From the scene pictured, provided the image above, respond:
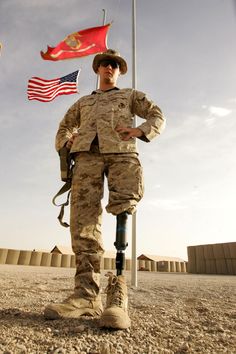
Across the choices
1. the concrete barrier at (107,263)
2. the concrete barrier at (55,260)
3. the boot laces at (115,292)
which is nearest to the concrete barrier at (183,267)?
the concrete barrier at (107,263)

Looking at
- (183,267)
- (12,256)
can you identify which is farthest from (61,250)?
(183,267)

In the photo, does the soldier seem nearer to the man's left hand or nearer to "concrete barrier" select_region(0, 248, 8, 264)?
the man's left hand

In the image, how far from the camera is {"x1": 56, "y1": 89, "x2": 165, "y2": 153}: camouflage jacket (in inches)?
81.5

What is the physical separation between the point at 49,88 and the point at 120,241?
229 inches

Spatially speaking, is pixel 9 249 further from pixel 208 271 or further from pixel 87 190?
pixel 87 190

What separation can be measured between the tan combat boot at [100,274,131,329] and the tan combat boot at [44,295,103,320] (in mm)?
188

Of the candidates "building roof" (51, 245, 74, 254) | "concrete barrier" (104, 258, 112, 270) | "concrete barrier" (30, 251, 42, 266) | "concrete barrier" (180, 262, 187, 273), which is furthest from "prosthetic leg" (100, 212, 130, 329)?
"concrete barrier" (180, 262, 187, 273)

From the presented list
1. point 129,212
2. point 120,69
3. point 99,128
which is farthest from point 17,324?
point 120,69

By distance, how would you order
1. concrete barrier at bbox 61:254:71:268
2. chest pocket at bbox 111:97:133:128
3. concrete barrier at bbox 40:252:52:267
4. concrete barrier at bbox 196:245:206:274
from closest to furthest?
chest pocket at bbox 111:97:133:128 → concrete barrier at bbox 196:245:206:274 → concrete barrier at bbox 40:252:52:267 → concrete barrier at bbox 61:254:71:268

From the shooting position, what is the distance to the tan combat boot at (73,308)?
61.1 inches

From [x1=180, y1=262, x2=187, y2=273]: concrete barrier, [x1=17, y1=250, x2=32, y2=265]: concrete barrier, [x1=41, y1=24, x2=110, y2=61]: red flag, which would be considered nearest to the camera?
[x1=41, y1=24, x2=110, y2=61]: red flag

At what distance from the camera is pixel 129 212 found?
1.90 meters

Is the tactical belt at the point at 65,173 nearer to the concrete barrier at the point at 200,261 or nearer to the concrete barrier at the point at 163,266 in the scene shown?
the concrete barrier at the point at 200,261

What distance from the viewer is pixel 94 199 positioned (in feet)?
6.72
